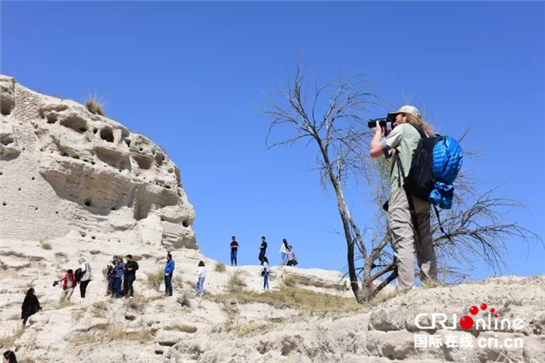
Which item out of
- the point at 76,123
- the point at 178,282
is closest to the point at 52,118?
the point at 76,123

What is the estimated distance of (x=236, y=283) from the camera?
1969 centimetres

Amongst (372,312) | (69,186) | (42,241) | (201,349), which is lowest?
(201,349)

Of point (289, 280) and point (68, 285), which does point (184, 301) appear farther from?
point (289, 280)

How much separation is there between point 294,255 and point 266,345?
19.0 meters

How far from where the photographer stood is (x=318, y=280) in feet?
74.8

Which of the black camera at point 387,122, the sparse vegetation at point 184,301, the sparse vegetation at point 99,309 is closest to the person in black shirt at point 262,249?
the sparse vegetation at point 184,301

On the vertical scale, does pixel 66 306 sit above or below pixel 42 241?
below

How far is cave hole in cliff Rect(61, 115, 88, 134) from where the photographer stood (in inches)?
846

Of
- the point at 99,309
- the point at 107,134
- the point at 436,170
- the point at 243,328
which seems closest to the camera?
the point at 436,170

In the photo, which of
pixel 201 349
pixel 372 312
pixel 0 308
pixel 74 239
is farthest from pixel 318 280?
pixel 372 312

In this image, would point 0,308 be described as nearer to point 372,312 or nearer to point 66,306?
point 66,306

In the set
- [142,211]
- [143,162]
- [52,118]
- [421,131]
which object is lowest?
[421,131]

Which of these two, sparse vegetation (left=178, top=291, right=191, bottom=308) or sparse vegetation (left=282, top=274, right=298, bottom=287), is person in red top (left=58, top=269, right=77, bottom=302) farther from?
sparse vegetation (left=282, top=274, right=298, bottom=287)

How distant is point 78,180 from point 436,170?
1872cm
